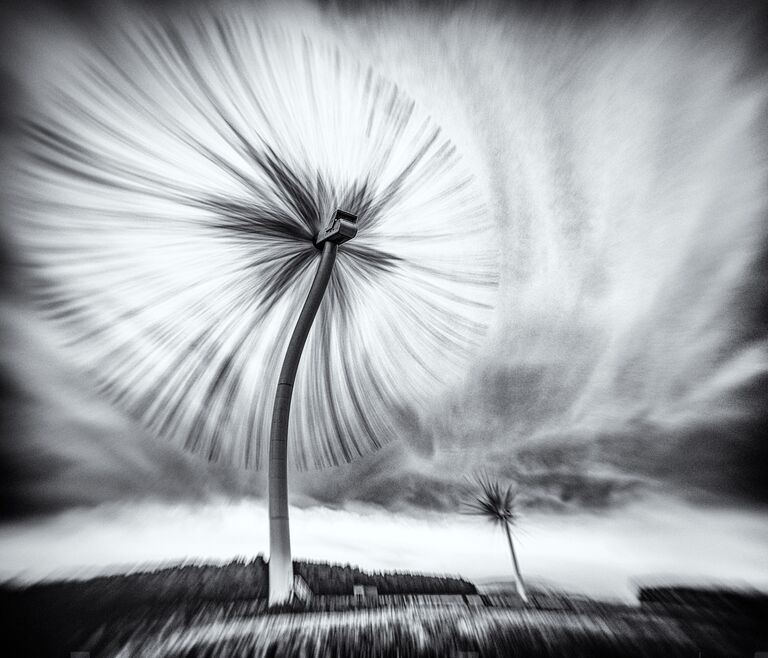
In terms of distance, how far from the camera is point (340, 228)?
1617 cm

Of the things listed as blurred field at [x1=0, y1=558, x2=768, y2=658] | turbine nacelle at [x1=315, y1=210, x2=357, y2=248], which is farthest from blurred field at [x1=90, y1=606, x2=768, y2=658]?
turbine nacelle at [x1=315, y1=210, x2=357, y2=248]

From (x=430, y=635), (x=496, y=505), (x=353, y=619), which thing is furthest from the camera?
(x=496, y=505)

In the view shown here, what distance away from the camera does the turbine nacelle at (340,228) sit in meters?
16.2

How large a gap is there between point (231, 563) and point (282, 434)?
335 centimetres

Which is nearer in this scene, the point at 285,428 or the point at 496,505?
the point at 285,428

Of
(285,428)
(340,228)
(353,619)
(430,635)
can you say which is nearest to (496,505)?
(430,635)

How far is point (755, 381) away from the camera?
1756 cm

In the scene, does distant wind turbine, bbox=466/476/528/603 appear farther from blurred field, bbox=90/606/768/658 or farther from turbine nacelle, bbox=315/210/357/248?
turbine nacelle, bbox=315/210/357/248

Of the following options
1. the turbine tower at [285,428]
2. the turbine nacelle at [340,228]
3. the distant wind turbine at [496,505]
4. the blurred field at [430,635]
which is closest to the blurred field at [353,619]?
the blurred field at [430,635]

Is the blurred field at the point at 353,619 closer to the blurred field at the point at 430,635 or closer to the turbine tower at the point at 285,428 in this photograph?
the blurred field at the point at 430,635

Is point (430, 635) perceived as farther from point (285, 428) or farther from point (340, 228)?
point (340, 228)

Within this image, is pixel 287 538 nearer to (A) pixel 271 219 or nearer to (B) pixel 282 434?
(B) pixel 282 434

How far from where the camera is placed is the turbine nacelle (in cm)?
1620

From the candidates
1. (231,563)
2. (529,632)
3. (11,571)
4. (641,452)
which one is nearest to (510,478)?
(641,452)
